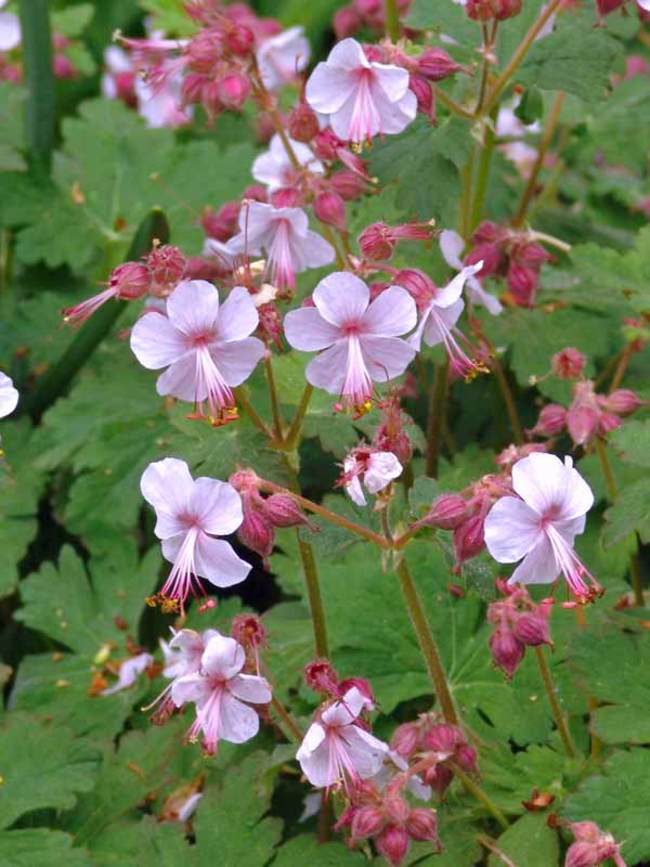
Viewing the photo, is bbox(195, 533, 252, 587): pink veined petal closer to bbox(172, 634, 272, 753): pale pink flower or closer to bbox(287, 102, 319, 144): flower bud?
bbox(172, 634, 272, 753): pale pink flower

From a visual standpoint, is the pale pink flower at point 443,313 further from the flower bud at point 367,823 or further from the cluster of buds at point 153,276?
the flower bud at point 367,823

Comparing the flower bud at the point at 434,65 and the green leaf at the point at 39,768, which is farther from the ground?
the flower bud at the point at 434,65

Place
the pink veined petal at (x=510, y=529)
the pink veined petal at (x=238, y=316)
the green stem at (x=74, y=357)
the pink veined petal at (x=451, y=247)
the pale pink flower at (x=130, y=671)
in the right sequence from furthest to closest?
1. the green stem at (x=74, y=357)
2. the pale pink flower at (x=130, y=671)
3. the pink veined petal at (x=451, y=247)
4. the pink veined petal at (x=238, y=316)
5. the pink veined petal at (x=510, y=529)

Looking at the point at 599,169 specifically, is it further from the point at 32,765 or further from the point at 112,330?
the point at 32,765

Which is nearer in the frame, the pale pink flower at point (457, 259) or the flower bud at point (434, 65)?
the flower bud at point (434, 65)

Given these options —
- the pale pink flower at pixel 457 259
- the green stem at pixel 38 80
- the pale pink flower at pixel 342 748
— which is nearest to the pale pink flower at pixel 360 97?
the pale pink flower at pixel 457 259

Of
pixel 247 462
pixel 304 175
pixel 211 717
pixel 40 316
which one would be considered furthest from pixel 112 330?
pixel 211 717
